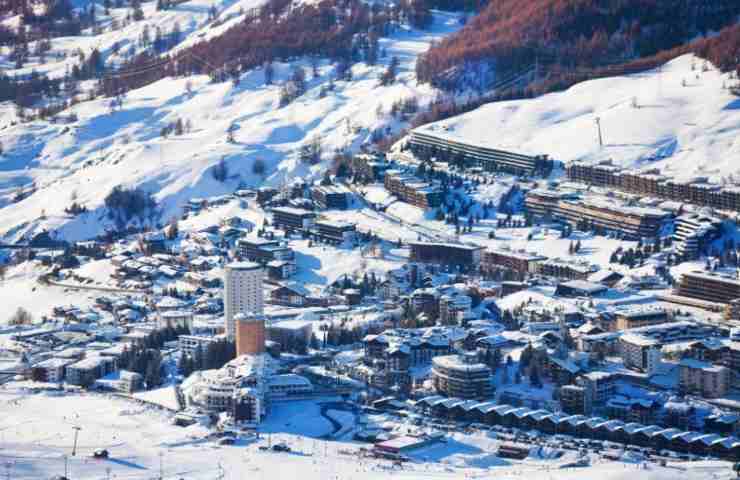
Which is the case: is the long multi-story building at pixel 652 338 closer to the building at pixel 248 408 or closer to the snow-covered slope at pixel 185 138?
the building at pixel 248 408

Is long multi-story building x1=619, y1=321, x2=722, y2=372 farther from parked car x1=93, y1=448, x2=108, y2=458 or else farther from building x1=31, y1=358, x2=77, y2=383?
building x1=31, y1=358, x2=77, y2=383

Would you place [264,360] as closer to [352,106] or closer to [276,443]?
[276,443]

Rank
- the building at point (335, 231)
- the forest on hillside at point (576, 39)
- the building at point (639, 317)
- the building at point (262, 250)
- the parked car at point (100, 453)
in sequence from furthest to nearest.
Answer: the forest on hillside at point (576, 39), the building at point (335, 231), the building at point (262, 250), the building at point (639, 317), the parked car at point (100, 453)

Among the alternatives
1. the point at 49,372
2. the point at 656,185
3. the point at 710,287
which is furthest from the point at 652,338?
the point at 656,185

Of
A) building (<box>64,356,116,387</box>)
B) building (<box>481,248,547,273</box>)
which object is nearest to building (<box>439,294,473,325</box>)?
building (<box>481,248,547,273</box>)

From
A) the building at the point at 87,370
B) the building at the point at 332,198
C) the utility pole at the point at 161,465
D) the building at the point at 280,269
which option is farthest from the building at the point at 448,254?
the utility pole at the point at 161,465

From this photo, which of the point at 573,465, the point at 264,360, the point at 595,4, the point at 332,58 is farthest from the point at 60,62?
the point at 573,465
